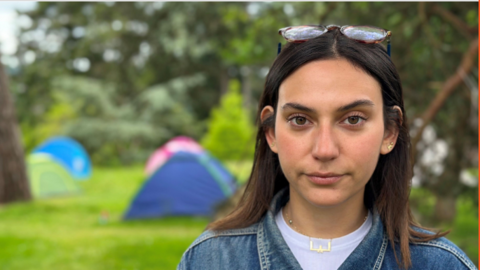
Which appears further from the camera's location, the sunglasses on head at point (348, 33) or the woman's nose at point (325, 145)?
the sunglasses on head at point (348, 33)

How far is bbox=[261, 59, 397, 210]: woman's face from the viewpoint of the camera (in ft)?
4.44

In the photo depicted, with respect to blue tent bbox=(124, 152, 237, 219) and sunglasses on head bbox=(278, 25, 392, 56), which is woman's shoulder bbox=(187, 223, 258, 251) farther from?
blue tent bbox=(124, 152, 237, 219)

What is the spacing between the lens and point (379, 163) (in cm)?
161

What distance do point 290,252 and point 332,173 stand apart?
25 centimetres

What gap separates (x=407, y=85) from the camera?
5.30m

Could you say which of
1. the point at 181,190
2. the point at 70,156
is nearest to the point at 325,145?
the point at 181,190

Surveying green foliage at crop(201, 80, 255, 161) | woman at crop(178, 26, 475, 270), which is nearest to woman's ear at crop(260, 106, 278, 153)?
woman at crop(178, 26, 475, 270)

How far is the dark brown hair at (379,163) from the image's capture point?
4.62ft

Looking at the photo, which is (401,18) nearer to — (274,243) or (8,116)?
(274,243)

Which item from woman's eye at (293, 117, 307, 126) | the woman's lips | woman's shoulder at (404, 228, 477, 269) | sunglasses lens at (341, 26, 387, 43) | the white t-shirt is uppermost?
sunglasses lens at (341, 26, 387, 43)

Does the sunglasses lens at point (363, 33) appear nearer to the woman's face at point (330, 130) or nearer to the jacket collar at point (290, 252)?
the woman's face at point (330, 130)

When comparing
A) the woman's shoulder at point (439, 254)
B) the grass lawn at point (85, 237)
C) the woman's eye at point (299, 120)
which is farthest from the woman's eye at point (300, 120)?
the grass lawn at point (85, 237)

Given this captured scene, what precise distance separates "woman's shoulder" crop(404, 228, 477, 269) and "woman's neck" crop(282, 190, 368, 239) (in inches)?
6.7

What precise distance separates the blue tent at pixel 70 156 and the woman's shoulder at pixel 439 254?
13431mm
